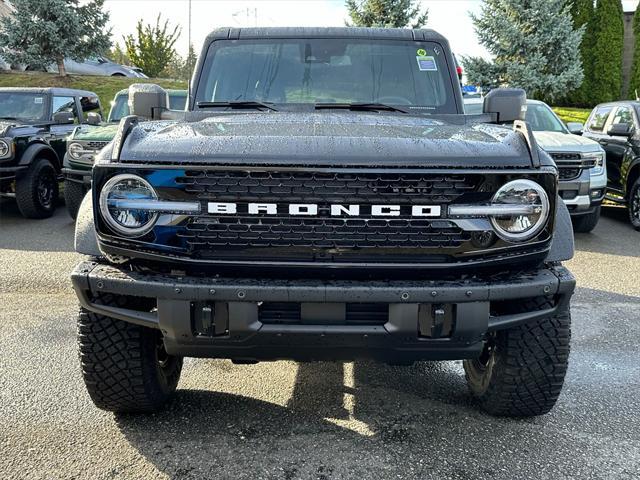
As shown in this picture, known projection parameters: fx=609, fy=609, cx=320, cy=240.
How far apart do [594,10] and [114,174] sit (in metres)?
24.1

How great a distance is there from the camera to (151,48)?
28516 millimetres

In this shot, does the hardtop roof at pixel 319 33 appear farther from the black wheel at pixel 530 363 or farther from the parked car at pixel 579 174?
the parked car at pixel 579 174

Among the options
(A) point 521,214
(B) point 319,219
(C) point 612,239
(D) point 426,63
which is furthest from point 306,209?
(C) point 612,239

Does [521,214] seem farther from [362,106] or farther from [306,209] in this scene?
[362,106]

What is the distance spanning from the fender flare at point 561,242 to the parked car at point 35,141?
24.7 ft

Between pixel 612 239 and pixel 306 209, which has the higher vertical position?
pixel 306 209

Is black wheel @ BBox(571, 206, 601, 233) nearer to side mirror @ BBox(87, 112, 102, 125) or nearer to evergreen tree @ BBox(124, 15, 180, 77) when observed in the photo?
side mirror @ BBox(87, 112, 102, 125)

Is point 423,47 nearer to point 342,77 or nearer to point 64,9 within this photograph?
point 342,77

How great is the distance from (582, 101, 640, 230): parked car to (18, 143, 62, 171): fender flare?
8018 mm

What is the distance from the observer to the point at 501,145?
252 centimetres

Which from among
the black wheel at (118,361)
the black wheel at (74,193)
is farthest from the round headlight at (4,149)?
the black wheel at (118,361)

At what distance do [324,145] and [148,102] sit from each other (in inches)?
62.4

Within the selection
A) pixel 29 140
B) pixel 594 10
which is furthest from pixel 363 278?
pixel 594 10

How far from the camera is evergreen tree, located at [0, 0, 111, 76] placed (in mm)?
19500
